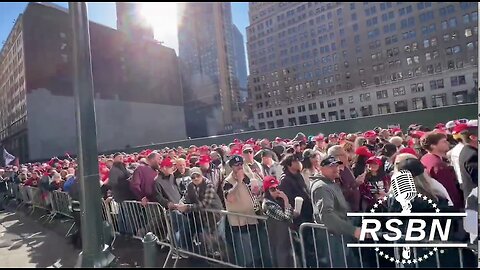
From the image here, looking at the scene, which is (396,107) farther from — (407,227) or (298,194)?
(407,227)

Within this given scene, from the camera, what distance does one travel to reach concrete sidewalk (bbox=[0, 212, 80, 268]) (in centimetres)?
394

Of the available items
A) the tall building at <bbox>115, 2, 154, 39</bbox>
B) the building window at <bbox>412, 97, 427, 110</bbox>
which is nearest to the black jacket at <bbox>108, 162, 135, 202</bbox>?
the tall building at <bbox>115, 2, 154, 39</bbox>

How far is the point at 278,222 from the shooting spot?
2.86 metres

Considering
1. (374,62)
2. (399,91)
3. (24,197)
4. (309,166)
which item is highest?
(374,62)

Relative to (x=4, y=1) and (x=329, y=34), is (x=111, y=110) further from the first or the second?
(x=329, y=34)

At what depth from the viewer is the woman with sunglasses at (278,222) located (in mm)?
2771

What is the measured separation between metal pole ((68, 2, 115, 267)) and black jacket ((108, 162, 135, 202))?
5.63ft

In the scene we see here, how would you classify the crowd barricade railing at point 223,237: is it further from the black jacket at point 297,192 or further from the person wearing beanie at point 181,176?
the person wearing beanie at point 181,176

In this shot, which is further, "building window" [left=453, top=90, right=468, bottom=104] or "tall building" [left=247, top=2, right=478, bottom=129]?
"tall building" [left=247, top=2, right=478, bottom=129]

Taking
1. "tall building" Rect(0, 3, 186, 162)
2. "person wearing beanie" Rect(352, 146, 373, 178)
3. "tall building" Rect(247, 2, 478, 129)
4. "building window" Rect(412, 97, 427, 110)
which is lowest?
"person wearing beanie" Rect(352, 146, 373, 178)

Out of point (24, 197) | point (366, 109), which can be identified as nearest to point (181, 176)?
point (24, 197)

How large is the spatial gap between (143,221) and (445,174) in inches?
142

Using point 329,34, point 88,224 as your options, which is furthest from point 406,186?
point 329,34

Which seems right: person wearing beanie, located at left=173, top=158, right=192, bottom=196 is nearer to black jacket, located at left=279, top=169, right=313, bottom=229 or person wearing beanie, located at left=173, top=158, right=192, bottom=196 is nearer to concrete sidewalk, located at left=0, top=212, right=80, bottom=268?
concrete sidewalk, located at left=0, top=212, right=80, bottom=268
